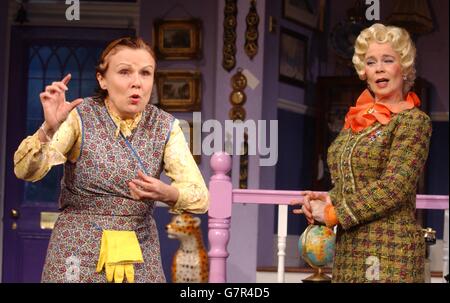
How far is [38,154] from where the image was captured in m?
2.14

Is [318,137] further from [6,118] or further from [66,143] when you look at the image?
[66,143]

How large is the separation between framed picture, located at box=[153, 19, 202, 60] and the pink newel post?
264cm

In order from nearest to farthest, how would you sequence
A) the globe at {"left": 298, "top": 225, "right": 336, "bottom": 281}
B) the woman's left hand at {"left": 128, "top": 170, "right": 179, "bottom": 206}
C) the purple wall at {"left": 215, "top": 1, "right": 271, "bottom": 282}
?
the woman's left hand at {"left": 128, "top": 170, "right": 179, "bottom": 206}
the globe at {"left": 298, "top": 225, "right": 336, "bottom": 281}
the purple wall at {"left": 215, "top": 1, "right": 271, "bottom": 282}

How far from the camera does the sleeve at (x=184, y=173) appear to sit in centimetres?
227

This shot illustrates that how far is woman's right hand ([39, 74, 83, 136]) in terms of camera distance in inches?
83.5

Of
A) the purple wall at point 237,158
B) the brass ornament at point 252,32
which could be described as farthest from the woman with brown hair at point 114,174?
the brass ornament at point 252,32

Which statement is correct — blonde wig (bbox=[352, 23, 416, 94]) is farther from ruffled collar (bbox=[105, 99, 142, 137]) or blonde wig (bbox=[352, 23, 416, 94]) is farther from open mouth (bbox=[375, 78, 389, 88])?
ruffled collar (bbox=[105, 99, 142, 137])

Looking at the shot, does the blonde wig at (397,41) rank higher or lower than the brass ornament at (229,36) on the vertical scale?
lower

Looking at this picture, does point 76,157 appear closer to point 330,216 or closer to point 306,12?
point 330,216

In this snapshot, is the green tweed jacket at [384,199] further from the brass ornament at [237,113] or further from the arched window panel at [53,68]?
the arched window panel at [53,68]

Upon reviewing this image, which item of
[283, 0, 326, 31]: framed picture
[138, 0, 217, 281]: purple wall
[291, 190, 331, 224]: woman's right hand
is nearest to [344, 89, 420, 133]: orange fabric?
[291, 190, 331, 224]: woman's right hand

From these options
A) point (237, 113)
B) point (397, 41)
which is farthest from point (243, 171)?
point (397, 41)
